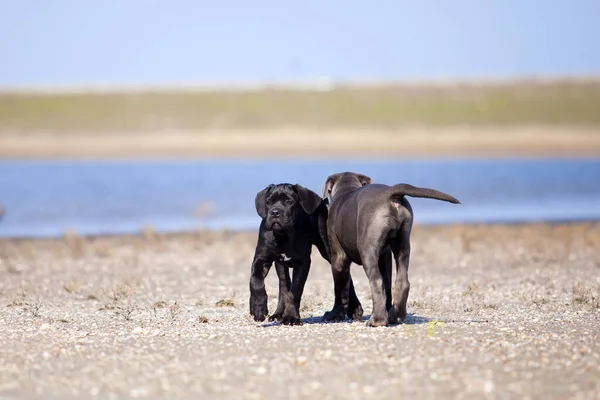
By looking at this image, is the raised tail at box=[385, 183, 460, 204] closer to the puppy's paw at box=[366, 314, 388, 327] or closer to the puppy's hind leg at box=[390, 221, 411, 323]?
the puppy's hind leg at box=[390, 221, 411, 323]

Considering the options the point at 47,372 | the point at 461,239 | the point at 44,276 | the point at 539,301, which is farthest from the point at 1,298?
the point at 461,239

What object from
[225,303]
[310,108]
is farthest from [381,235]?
[310,108]

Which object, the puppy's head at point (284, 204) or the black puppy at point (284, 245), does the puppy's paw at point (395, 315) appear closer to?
the black puppy at point (284, 245)

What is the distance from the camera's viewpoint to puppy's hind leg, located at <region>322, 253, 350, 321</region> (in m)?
12.0

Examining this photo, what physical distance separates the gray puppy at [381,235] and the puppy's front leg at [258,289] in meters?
0.90

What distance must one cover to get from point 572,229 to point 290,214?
14.4 m

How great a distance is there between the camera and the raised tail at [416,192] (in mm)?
10884

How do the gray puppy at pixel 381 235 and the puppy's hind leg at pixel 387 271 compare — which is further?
the puppy's hind leg at pixel 387 271

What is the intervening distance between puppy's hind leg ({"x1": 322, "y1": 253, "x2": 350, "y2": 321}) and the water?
52.9 feet

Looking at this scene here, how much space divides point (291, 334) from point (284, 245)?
4.28 feet

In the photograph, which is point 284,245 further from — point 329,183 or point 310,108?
point 310,108

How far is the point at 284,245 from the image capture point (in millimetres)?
11727

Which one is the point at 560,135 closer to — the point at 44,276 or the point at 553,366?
the point at 44,276

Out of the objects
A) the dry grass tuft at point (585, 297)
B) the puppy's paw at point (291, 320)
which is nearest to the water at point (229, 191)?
the dry grass tuft at point (585, 297)
